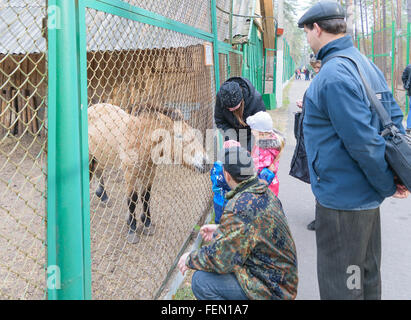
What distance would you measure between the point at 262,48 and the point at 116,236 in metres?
15.3

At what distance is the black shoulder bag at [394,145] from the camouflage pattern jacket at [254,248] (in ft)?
2.27

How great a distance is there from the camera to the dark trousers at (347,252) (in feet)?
6.71

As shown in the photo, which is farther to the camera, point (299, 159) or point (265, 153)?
point (299, 159)

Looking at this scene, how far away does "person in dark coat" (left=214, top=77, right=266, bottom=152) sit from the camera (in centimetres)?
371

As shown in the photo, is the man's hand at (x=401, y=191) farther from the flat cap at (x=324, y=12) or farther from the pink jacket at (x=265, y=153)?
the pink jacket at (x=265, y=153)

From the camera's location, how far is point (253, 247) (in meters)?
2.04

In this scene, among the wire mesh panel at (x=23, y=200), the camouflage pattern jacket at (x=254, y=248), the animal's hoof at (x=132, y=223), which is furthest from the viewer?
the animal's hoof at (x=132, y=223)

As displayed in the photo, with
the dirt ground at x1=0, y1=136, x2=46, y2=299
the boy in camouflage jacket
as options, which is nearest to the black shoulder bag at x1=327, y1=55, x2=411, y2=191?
the boy in camouflage jacket

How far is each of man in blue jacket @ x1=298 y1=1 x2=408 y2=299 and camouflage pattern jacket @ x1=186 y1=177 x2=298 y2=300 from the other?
24 centimetres

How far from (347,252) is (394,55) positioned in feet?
51.2

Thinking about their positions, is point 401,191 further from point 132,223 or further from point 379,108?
point 132,223

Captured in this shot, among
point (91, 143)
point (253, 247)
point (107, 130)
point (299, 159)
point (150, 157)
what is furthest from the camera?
point (91, 143)

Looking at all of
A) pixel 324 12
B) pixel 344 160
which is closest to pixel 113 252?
pixel 344 160

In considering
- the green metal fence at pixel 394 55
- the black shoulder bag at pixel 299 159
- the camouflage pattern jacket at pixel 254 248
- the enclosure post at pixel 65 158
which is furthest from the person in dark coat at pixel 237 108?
the green metal fence at pixel 394 55
